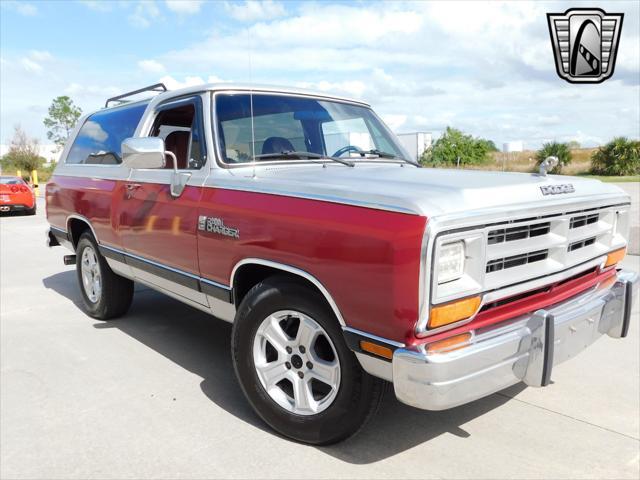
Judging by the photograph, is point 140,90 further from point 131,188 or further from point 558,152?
point 558,152

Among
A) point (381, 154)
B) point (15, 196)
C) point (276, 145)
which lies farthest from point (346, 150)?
point (15, 196)

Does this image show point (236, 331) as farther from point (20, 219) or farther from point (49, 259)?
point (20, 219)

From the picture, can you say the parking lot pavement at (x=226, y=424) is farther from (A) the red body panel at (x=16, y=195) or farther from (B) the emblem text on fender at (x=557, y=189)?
(A) the red body panel at (x=16, y=195)

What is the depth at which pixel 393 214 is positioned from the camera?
A: 7.95ft

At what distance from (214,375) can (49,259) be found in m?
5.93

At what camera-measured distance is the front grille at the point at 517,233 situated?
254cm

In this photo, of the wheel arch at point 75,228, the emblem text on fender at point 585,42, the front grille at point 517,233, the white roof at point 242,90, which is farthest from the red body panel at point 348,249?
the emblem text on fender at point 585,42

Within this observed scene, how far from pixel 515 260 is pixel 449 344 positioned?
573 millimetres

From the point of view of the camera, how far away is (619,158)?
3061cm

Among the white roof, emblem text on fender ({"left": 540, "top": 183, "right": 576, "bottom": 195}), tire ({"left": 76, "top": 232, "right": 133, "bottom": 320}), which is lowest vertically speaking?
tire ({"left": 76, "top": 232, "right": 133, "bottom": 320})

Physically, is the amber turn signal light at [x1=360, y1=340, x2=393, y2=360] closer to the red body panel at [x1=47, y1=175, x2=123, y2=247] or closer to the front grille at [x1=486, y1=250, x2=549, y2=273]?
the front grille at [x1=486, y1=250, x2=549, y2=273]

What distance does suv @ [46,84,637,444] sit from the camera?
239 centimetres

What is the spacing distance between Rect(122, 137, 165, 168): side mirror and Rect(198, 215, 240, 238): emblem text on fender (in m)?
0.49

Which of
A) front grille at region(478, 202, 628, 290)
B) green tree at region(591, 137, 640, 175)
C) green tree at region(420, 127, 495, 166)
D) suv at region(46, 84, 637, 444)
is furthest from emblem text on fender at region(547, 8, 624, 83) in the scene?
green tree at region(591, 137, 640, 175)
